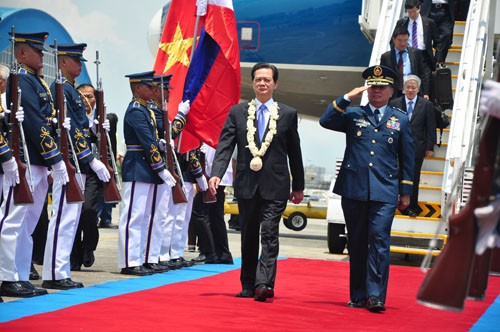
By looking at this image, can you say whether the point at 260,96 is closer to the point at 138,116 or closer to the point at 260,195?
the point at 260,195

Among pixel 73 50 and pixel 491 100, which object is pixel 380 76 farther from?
pixel 491 100

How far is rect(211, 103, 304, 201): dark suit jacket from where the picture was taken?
6918mm

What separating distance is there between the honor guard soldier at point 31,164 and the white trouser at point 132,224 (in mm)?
1473

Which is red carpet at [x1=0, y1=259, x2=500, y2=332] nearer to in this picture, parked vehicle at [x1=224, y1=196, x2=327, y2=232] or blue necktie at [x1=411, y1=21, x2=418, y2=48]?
blue necktie at [x1=411, y1=21, x2=418, y2=48]

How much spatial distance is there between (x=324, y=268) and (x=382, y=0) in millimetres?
4688

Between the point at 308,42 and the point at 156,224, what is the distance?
7.22 metres

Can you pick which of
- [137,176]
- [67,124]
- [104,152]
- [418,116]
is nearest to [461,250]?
[67,124]

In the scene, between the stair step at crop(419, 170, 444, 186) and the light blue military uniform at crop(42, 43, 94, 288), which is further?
the stair step at crop(419, 170, 444, 186)

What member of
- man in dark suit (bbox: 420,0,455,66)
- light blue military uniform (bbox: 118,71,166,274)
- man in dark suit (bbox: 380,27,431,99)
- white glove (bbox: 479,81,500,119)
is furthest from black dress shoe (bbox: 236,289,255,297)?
man in dark suit (bbox: 420,0,455,66)

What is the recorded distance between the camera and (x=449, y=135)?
10.9 meters

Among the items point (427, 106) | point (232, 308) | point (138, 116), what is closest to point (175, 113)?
point (138, 116)

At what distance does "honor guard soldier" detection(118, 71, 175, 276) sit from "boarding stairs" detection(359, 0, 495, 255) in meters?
3.00

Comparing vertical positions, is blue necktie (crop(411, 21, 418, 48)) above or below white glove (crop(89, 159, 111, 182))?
above

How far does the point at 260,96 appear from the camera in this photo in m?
7.12
